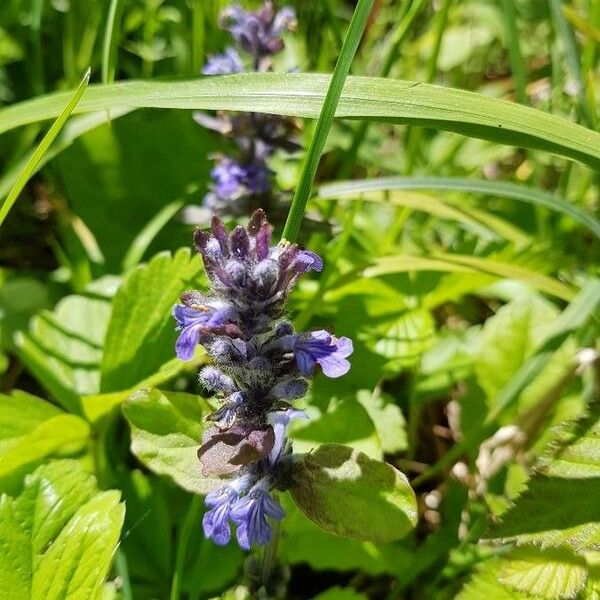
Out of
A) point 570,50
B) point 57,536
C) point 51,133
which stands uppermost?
point 570,50

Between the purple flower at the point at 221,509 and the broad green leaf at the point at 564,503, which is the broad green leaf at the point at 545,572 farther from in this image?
the purple flower at the point at 221,509

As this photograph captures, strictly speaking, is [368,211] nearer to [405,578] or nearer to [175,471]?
[405,578]

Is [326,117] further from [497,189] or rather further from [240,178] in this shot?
[240,178]

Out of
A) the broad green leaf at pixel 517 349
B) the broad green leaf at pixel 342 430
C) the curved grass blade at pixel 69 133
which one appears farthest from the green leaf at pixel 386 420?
the curved grass blade at pixel 69 133

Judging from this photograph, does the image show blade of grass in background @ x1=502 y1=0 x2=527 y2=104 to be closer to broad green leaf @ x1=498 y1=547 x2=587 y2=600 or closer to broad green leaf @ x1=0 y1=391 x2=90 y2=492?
broad green leaf @ x1=498 y1=547 x2=587 y2=600

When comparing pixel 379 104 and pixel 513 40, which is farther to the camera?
pixel 513 40

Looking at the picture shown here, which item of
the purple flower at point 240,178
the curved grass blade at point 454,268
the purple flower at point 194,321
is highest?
the purple flower at point 194,321

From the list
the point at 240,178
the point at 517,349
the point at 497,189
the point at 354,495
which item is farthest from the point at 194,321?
the point at 517,349
